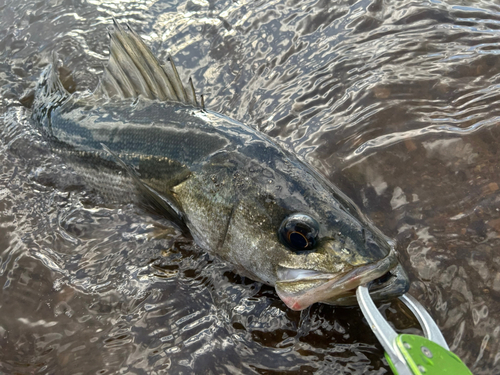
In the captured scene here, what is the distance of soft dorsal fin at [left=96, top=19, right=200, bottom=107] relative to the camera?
3.47m

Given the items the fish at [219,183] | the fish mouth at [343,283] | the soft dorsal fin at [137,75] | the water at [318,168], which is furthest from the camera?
the soft dorsal fin at [137,75]

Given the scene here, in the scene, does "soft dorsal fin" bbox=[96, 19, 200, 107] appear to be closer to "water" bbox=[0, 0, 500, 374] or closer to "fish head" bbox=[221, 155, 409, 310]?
"water" bbox=[0, 0, 500, 374]

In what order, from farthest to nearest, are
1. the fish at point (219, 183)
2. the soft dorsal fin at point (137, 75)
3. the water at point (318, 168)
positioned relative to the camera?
the soft dorsal fin at point (137, 75), the water at point (318, 168), the fish at point (219, 183)

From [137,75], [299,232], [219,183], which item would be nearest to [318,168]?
[219,183]

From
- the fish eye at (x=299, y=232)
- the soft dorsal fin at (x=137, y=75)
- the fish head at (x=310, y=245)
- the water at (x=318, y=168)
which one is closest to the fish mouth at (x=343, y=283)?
the fish head at (x=310, y=245)

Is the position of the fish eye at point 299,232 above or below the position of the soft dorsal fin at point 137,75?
below

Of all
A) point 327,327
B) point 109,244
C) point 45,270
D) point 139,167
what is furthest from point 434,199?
point 45,270

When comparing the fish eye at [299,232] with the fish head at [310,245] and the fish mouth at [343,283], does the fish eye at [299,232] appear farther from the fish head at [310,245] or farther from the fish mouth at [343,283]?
the fish mouth at [343,283]

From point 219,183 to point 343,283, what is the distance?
107cm

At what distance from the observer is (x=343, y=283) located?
2.22 metres

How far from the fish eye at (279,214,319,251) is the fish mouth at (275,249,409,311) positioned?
0.15 m

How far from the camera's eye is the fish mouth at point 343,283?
219cm

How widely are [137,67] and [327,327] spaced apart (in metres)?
2.59

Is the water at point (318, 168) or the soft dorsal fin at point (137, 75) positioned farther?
the soft dorsal fin at point (137, 75)
